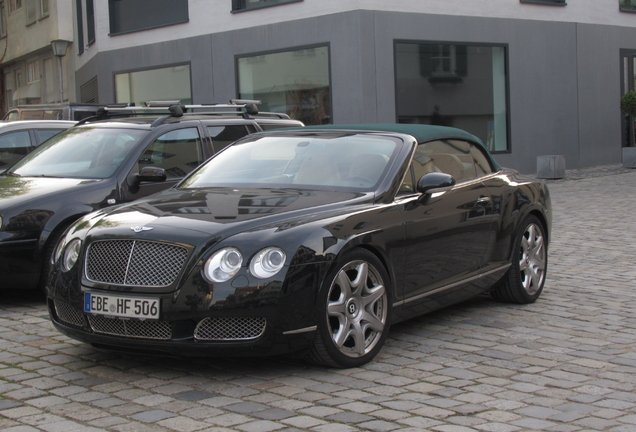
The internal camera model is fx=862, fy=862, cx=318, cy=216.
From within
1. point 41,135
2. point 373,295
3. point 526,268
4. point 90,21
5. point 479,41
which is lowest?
point 526,268

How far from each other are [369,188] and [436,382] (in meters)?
1.44

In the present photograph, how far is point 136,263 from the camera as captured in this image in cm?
480

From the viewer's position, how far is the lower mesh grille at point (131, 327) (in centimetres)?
471

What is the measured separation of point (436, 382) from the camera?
475 cm

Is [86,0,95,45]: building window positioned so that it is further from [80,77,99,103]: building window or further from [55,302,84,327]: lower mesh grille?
[55,302,84,327]: lower mesh grille

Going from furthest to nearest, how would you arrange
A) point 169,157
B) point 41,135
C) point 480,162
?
point 41,135
point 169,157
point 480,162

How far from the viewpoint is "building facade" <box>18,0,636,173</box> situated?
63.8 ft

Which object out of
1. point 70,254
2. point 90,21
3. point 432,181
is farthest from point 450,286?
point 90,21

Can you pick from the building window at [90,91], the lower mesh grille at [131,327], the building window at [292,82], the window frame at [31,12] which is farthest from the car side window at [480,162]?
the window frame at [31,12]

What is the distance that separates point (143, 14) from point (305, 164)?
18.8m

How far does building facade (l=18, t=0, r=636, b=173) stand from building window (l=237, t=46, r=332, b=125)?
0.09ft

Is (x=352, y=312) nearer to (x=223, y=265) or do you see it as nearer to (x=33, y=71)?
(x=223, y=265)

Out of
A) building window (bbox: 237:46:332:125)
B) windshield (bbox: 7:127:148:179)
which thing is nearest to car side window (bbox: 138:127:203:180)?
windshield (bbox: 7:127:148:179)

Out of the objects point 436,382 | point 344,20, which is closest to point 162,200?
point 436,382
